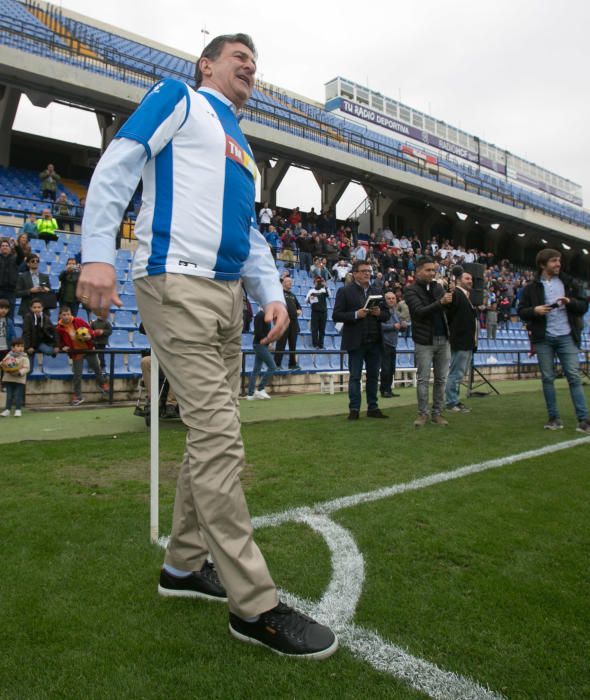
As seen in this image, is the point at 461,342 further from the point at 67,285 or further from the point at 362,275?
the point at 67,285

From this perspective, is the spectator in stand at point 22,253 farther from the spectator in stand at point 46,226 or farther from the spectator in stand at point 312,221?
the spectator in stand at point 312,221

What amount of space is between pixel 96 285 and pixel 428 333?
5.18 metres

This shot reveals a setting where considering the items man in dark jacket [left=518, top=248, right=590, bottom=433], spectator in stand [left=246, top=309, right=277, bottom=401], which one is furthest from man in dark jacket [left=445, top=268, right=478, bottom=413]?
spectator in stand [left=246, top=309, right=277, bottom=401]

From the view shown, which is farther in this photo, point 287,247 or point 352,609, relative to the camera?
point 287,247

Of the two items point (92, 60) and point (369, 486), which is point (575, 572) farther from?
point (92, 60)

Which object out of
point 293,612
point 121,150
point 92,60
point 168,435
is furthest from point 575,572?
point 92,60

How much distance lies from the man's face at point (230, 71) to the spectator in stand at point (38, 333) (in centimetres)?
669

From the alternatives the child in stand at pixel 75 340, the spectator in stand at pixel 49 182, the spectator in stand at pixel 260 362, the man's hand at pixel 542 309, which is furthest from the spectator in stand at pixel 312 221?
the man's hand at pixel 542 309

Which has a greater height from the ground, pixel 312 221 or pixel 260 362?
pixel 312 221

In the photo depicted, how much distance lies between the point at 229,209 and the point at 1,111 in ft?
73.8

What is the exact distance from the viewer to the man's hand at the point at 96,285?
1.69 metres

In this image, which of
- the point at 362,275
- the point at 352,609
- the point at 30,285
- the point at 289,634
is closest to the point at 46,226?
the point at 30,285

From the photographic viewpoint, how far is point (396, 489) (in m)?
3.51

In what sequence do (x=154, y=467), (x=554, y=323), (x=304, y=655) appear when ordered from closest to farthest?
(x=304, y=655) < (x=154, y=467) < (x=554, y=323)
